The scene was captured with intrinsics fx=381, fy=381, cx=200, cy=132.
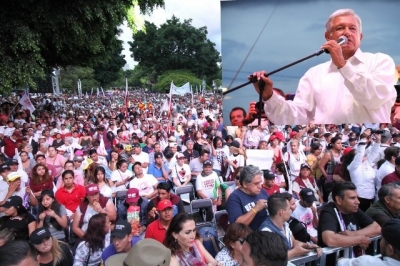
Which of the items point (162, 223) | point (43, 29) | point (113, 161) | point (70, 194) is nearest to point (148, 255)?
point (162, 223)

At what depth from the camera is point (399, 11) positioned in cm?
394

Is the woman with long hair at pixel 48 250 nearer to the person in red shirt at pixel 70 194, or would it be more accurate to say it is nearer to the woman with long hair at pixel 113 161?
the person in red shirt at pixel 70 194

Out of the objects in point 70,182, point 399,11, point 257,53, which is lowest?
point 70,182

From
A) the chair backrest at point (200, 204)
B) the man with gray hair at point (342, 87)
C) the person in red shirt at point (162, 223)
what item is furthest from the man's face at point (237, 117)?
the chair backrest at point (200, 204)

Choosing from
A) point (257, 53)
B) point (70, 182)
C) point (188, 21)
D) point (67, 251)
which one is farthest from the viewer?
point (188, 21)

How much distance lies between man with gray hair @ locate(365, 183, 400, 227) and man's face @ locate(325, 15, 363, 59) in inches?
56.2

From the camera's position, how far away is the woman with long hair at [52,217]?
4719 mm

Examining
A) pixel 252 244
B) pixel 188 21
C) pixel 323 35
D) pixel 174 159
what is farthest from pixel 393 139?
pixel 188 21

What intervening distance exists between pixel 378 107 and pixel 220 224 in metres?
2.49

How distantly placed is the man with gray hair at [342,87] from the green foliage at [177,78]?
37758 mm

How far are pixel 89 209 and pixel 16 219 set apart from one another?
85 cm

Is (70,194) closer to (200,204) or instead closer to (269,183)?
(200,204)

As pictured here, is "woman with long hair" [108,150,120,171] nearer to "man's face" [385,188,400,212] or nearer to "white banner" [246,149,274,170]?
"white banner" [246,149,274,170]

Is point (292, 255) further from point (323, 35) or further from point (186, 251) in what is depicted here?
point (323, 35)
